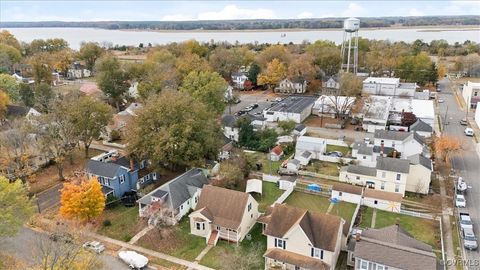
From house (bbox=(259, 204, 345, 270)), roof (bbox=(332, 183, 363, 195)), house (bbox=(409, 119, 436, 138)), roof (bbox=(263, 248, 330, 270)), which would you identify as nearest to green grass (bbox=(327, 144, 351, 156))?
house (bbox=(409, 119, 436, 138))

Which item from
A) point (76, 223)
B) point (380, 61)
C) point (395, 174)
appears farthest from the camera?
point (380, 61)

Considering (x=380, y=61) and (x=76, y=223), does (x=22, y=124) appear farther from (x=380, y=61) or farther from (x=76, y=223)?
(x=380, y=61)

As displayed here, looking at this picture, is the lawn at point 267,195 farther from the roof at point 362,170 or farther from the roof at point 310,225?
the roof at point 362,170

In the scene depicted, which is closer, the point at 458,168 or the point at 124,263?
the point at 124,263

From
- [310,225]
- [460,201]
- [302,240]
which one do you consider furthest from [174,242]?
[460,201]

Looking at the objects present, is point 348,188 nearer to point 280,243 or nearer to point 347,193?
point 347,193

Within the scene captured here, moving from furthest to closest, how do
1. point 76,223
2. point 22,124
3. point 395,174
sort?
point 22,124 → point 395,174 → point 76,223

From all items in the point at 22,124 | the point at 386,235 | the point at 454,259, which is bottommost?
the point at 454,259

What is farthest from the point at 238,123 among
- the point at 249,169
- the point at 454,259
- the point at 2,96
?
the point at 2,96
